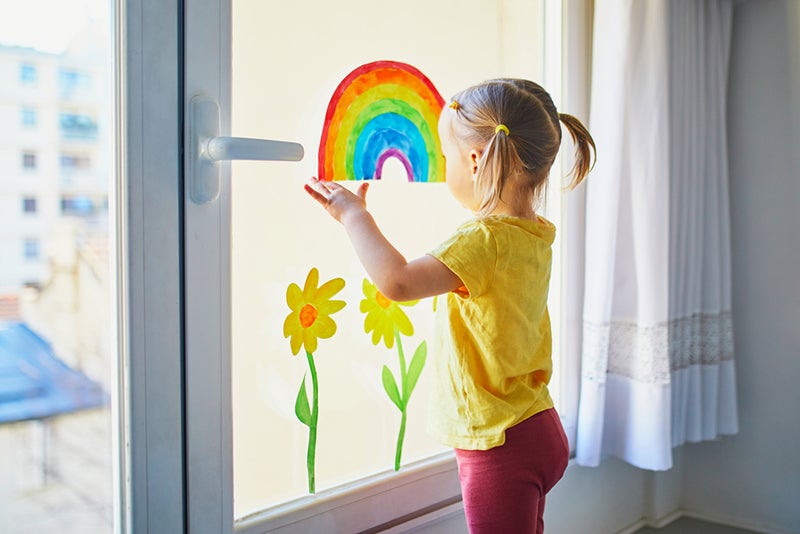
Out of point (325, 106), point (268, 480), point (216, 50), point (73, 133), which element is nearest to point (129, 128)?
point (73, 133)

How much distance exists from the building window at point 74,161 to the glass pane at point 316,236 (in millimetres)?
213

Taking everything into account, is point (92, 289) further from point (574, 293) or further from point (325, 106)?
point (574, 293)

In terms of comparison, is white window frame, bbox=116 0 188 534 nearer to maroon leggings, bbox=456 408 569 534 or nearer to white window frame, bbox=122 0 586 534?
white window frame, bbox=122 0 586 534

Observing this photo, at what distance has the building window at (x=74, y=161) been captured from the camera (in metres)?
0.93

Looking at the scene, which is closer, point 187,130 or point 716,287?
point 187,130

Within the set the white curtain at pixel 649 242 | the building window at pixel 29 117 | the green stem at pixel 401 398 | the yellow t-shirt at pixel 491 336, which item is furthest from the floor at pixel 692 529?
the building window at pixel 29 117

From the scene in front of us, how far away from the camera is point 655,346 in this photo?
1.67 meters

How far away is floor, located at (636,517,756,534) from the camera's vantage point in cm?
197

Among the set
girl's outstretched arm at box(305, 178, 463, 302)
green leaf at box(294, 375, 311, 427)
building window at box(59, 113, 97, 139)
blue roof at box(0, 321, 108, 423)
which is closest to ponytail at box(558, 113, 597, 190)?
girl's outstretched arm at box(305, 178, 463, 302)

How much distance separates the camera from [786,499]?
197 centimetres

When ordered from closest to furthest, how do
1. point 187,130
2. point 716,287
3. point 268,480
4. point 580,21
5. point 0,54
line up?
point 0,54 < point 187,130 < point 268,480 < point 580,21 < point 716,287

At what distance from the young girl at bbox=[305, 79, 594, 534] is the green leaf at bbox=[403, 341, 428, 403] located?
7.8 inches

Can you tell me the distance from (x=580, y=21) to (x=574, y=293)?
64cm

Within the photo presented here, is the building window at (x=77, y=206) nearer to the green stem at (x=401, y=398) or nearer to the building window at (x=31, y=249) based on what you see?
the building window at (x=31, y=249)
